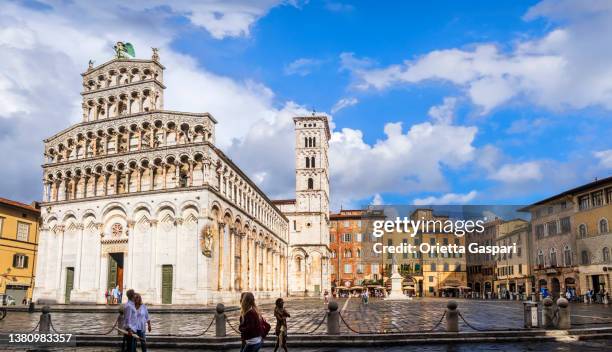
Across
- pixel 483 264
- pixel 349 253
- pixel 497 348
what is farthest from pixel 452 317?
pixel 349 253

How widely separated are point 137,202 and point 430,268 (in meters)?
54.1

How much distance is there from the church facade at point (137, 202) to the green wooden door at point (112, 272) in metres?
0.08

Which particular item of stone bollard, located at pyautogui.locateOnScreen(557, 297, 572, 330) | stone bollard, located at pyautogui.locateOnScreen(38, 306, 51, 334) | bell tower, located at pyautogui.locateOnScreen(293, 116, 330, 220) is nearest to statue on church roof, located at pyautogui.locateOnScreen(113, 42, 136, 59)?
stone bollard, located at pyautogui.locateOnScreen(38, 306, 51, 334)

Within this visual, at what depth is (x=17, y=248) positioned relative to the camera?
158 ft

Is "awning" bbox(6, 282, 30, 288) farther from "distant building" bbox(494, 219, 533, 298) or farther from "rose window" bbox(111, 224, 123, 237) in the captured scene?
"distant building" bbox(494, 219, 533, 298)

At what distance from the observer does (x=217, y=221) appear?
139ft

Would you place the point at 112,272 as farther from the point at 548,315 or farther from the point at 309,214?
the point at 309,214

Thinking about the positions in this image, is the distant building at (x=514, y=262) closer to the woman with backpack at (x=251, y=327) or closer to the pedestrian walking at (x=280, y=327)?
the pedestrian walking at (x=280, y=327)

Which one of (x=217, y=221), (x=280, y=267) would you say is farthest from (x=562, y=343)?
(x=280, y=267)

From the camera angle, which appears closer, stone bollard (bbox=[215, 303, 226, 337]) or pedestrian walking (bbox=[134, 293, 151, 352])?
pedestrian walking (bbox=[134, 293, 151, 352])

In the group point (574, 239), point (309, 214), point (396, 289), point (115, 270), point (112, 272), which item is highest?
point (309, 214)

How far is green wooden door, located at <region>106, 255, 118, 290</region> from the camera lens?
42.1 m

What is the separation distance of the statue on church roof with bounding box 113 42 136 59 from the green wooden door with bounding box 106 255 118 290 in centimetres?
1792

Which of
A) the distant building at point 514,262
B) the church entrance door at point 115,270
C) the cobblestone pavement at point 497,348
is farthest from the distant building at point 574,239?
the church entrance door at point 115,270
